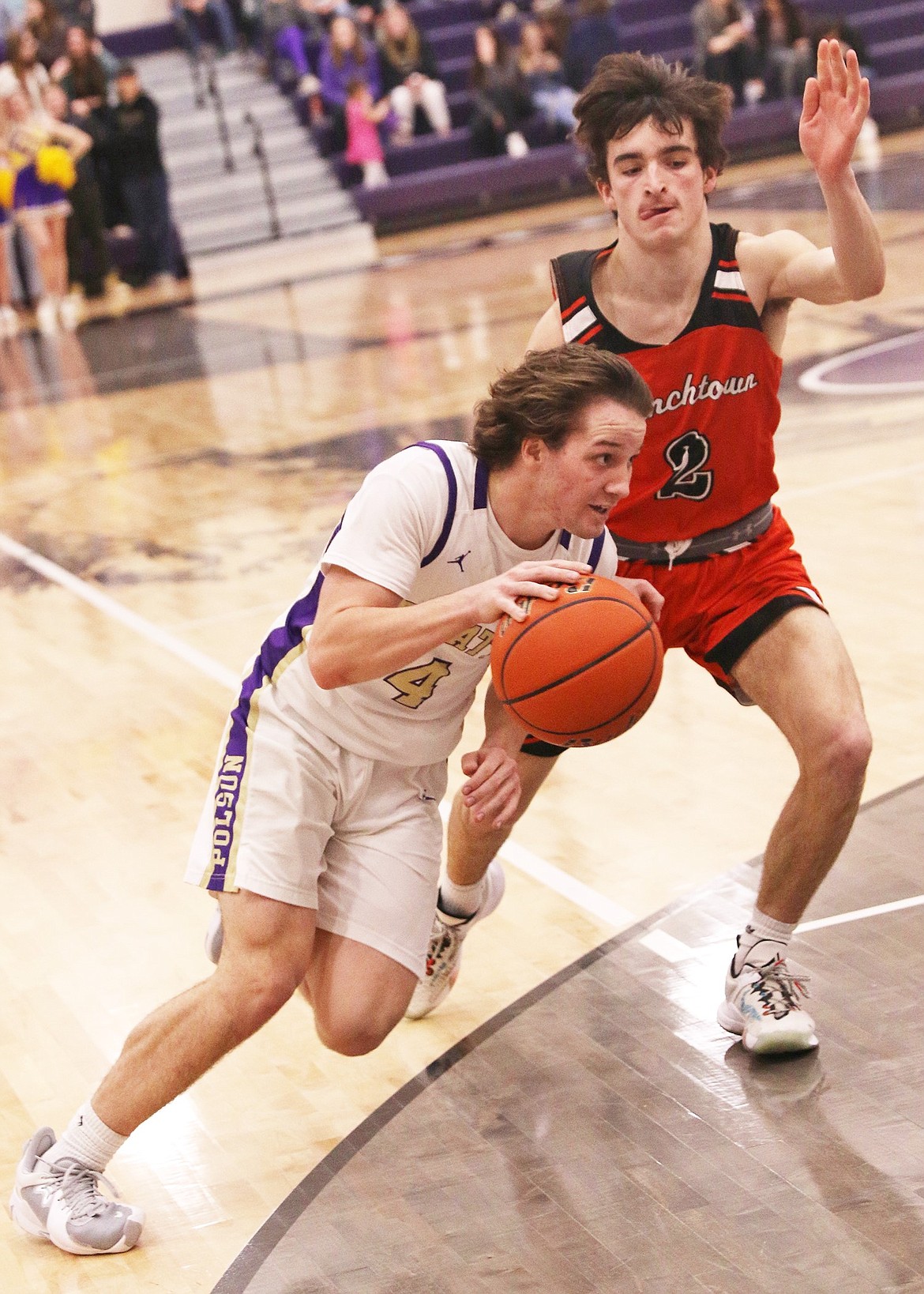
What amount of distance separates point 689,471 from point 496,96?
632 inches

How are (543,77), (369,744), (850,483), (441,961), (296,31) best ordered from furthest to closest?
(296,31)
(543,77)
(850,483)
(441,961)
(369,744)

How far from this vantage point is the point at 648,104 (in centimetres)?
368

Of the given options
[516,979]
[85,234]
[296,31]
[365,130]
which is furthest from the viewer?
[296,31]

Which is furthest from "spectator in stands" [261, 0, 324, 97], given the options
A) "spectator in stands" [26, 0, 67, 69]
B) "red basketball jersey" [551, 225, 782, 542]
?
"red basketball jersey" [551, 225, 782, 542]

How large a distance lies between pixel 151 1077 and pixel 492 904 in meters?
1.16

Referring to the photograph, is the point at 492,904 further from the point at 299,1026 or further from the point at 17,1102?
the point at 17,1102

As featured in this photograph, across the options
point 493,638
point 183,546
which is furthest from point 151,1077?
point 183,546

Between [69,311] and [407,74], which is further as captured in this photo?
[407,74]

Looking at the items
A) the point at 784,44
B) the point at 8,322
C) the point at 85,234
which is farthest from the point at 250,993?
the point at 784,44

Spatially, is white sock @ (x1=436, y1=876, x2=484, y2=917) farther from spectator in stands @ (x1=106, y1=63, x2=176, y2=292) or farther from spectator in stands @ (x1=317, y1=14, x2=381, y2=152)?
spectator in stands @ (x1=317, y1=14, x2=381, y2=152)

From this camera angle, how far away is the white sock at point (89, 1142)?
10.6 ft

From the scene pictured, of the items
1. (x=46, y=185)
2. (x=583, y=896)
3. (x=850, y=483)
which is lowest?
(x=850, y=483)

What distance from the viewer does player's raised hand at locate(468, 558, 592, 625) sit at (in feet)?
9.44

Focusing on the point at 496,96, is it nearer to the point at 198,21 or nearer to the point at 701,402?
the point at 198,21
